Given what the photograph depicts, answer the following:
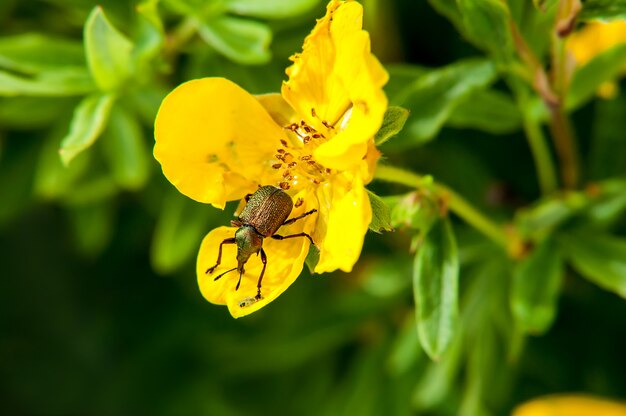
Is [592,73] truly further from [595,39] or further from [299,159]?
[299,159]

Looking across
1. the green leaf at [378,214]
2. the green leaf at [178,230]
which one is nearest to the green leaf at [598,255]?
the green leaf at [378,214]

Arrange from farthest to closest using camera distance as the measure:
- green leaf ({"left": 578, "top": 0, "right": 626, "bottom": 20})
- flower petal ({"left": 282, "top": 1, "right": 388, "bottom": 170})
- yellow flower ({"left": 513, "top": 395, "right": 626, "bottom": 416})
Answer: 1. yellow flower ({"left": 513, "top": 395, "right": 626, "bottom": 416})
2. green leaf ({"left": 578, "top": 0, "right": 626, "bottom": 20})
3. flower petal ({"left": 282, "top": 1, "right": 388, "bottom": 170})

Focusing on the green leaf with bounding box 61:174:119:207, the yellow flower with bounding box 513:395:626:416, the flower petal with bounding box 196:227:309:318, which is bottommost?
the yellow flower with bounding box 513:395:626:416

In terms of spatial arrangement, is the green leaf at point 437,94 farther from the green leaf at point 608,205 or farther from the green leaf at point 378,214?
the green leaf at point 608,205

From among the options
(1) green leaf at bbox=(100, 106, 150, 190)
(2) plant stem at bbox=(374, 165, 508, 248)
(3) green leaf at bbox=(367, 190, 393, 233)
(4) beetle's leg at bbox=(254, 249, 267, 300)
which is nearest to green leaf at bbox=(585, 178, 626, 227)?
(2) plant stem at bbox=(374, 165, 508, 248)

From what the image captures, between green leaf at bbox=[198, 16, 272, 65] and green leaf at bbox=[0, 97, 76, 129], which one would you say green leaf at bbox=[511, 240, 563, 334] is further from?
green leaf at bbox=[0, 97, 76, 129]

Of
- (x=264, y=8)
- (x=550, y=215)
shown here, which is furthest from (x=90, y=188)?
(x=550, y=215)
